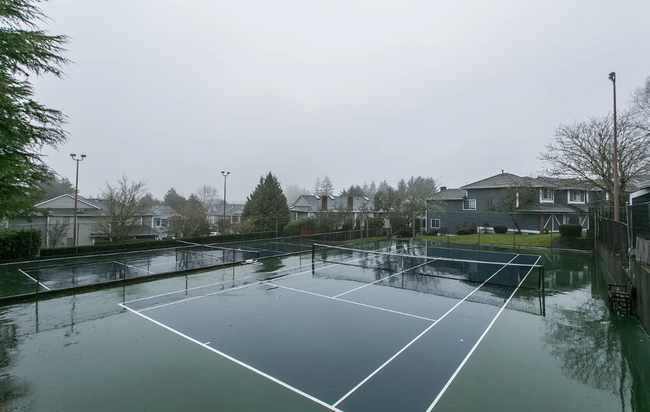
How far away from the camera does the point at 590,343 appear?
7.24 metres

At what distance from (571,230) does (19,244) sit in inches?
1499

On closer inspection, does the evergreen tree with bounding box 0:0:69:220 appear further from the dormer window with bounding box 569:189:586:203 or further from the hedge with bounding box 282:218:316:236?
the dormer window with bounding box 569:189:586:203

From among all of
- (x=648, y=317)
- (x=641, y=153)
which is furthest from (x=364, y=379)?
(x=641, y=153)

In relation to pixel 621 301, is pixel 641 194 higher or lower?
higher

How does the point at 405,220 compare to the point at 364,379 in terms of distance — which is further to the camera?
the point at 405,220

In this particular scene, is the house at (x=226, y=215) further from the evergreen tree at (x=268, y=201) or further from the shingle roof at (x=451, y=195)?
the shingle roof at (x=451, y=195)

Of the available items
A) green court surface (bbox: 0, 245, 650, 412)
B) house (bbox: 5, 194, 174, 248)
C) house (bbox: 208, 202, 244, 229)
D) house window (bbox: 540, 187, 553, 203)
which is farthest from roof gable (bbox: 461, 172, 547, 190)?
house (bbox: 5, 194, 174, 248)

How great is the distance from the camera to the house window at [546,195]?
33.1 meters

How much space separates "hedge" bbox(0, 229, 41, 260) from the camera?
61.5 ft

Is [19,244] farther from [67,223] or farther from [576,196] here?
[576,196]

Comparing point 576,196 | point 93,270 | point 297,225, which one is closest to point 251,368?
point 93,270

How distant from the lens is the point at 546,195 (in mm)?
33344

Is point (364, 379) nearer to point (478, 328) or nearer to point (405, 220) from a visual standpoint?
point (478, 328)

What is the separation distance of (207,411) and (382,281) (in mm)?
9911
